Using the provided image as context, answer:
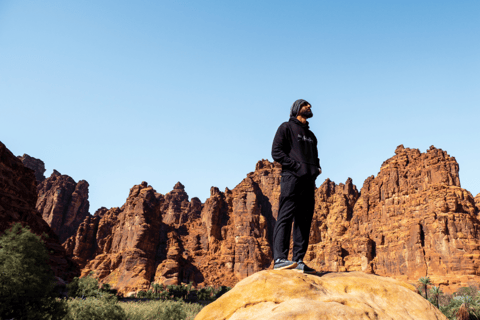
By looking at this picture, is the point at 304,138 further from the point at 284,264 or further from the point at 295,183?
the point at 284,264

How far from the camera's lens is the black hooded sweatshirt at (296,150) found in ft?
19.6

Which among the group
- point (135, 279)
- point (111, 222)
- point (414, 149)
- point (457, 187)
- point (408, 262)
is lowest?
point (135, 279)

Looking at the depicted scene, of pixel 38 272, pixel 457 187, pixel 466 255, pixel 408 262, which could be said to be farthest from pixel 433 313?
pixel 457 187

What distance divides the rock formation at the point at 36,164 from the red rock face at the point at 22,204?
376ft

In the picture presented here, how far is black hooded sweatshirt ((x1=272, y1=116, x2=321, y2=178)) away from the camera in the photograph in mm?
5973

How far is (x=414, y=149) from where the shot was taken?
114250 millimetres

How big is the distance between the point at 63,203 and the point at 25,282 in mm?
138021

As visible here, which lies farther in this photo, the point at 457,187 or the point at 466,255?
the point at 457,187

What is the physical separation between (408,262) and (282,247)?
3855 inches

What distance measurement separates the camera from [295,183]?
5.94 meters

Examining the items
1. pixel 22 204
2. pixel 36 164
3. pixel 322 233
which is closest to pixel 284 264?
pixel 22 204

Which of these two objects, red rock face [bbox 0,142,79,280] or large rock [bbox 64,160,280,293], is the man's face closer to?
red rock face [bbox 0,142,79,280]

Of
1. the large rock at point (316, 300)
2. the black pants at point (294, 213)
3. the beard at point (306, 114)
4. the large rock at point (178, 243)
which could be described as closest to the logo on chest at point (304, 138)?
the beard at point (306, 114)

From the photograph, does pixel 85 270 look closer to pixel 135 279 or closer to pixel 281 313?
pixel 135 279
